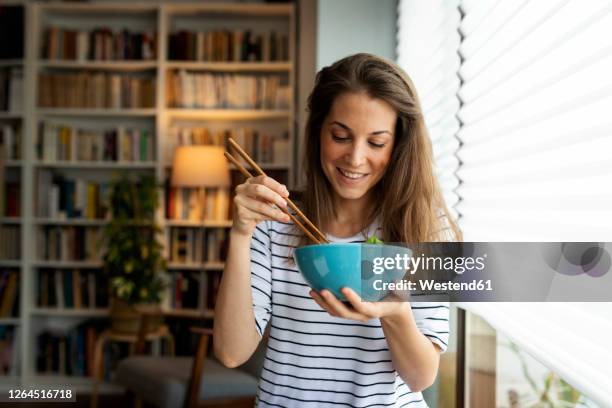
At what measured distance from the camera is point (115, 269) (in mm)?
3834

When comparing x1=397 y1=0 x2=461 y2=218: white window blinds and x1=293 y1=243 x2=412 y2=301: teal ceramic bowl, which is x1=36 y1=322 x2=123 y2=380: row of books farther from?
x1=293 y1=243 x2=412 y2=301: teal ceramic bowl

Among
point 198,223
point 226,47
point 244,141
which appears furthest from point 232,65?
point 198,223

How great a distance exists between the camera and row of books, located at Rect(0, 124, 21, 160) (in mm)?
4242

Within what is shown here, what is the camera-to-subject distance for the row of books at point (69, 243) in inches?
169

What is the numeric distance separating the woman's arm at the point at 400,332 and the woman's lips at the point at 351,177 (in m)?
0.27

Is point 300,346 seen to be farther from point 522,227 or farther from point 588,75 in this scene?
point 588,75

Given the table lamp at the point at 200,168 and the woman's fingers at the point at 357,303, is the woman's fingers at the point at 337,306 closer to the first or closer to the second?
the woman's fingers at the point at 357,303

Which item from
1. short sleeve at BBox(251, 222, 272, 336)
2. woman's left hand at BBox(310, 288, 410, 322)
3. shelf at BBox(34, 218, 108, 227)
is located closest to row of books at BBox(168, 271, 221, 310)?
shelf at BBox(34, 218, 108, 227)

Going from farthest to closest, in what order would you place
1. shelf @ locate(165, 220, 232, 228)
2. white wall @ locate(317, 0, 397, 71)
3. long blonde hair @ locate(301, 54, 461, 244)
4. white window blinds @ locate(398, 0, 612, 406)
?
shelf @ locate(165, 220, 232, 228)
white wall @ locate(317, 0, 397, 71)
long blonde hair @ locate(301, 54, 461, 244)
white window blinds @ locate(398, 0, 612, 406)

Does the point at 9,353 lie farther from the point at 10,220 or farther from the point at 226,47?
the point at 226,47

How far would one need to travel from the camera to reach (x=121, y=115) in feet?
14.2

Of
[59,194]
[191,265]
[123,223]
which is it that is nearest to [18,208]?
[59,194]

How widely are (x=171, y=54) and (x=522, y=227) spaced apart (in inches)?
141

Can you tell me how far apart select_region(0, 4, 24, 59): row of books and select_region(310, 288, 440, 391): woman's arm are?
13.5 ft
